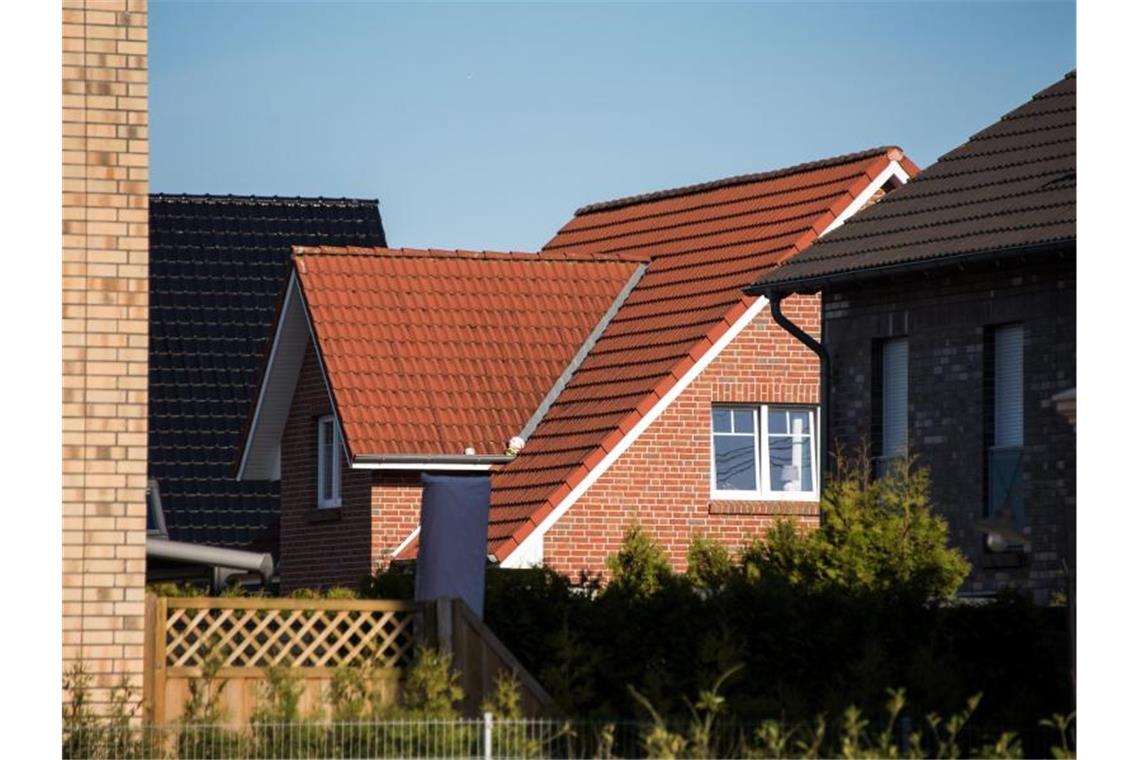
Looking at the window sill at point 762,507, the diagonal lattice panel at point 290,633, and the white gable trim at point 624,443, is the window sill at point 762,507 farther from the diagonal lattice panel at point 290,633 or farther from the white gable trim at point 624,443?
the diagonal lattice panel at point 290,633

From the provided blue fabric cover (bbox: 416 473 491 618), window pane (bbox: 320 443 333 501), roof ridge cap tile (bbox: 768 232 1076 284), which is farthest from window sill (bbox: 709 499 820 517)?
blue fabric cover (bbox: 416 473 491 618)

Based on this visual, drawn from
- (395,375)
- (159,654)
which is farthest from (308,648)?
(395,375)

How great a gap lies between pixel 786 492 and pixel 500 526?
385 cm

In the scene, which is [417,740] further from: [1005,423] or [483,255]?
[483,255]

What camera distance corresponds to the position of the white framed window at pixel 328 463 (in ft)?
118

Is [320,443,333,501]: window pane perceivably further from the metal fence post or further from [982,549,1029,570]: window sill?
the metal fence post

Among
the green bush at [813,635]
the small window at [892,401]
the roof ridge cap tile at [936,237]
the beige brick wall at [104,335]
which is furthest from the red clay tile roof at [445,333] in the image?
the beige brick wall at [104,335]

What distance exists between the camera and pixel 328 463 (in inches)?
1444

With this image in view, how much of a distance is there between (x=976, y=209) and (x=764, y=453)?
663 centimetres

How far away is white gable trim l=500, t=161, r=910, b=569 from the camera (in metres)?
32.0

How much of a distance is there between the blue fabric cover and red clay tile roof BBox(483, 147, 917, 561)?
8089 mm

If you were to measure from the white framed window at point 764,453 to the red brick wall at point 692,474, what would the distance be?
0.23 meters
